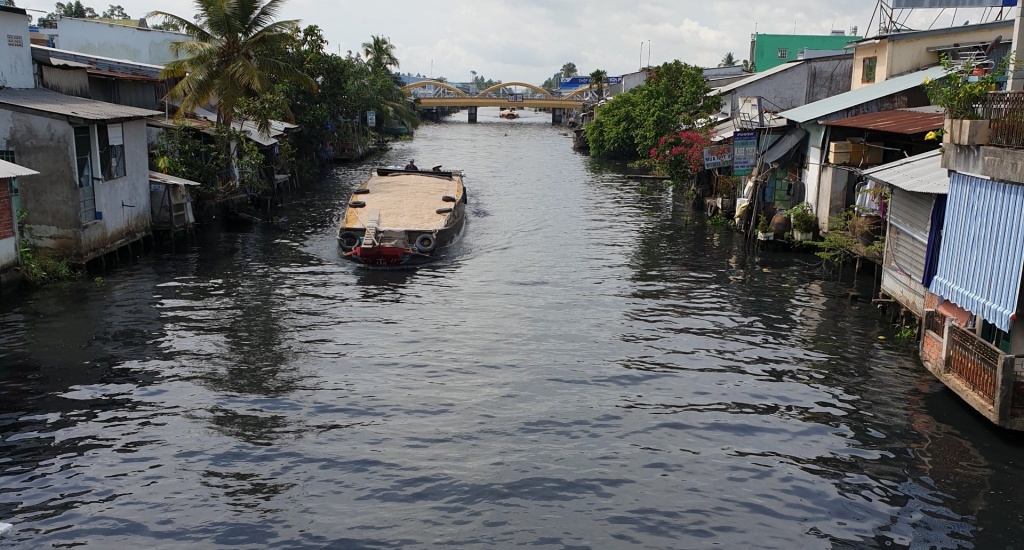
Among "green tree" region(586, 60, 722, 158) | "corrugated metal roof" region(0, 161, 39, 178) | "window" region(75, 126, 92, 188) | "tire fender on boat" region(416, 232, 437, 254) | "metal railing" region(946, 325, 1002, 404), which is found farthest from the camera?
"green tree" region(586, 60, 722, 158)

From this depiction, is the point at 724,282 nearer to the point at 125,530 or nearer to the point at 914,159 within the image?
the point at 914,159

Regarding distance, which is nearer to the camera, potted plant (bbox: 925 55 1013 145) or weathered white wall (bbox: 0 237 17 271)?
potted plant (bbox: 925 55 1013 145)

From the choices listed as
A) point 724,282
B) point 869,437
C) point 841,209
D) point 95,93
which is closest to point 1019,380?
point 869,437

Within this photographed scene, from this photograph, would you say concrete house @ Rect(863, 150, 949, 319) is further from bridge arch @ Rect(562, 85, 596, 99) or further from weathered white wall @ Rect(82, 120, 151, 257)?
bridge arch @ Rect(562, 85, 596, 99)

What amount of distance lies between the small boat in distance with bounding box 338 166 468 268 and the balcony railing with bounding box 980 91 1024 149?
16023 mm

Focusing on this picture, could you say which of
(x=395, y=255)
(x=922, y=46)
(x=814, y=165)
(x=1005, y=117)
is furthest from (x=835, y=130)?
(x=395, y=255)

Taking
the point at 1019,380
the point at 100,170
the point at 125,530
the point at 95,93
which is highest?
the point at 95,93

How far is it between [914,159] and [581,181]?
31371mm

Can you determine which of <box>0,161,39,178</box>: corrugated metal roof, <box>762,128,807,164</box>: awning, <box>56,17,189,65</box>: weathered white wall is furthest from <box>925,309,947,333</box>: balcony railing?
<box>56,17,189,65</box>: weathered white wall

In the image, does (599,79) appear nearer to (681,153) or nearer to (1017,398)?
(681,153)

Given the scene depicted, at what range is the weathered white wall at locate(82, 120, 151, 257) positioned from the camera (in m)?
23.3

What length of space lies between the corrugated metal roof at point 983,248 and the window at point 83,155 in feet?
65.8

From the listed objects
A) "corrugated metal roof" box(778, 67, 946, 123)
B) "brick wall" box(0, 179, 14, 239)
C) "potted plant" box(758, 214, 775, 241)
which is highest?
"corrugated metal roof" box(778, 67, 946, 123)

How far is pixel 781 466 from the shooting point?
12617 millimetres
